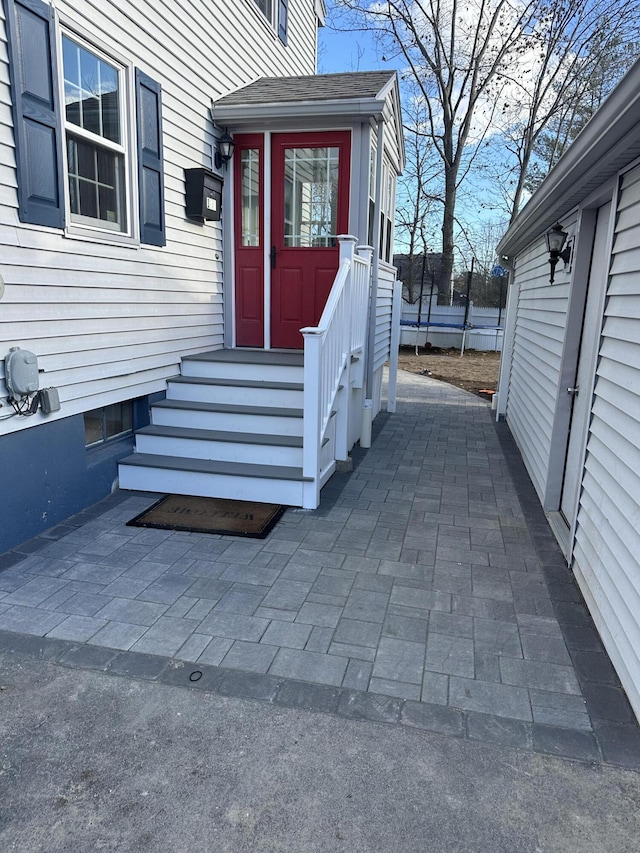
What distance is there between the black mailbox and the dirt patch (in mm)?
6145

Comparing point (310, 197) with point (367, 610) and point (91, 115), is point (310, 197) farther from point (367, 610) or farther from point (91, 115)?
point (367, 610)

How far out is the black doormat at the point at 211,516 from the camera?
12.5 feet

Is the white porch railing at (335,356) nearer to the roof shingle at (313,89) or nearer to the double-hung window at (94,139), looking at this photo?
the roof shingle at (313,89)

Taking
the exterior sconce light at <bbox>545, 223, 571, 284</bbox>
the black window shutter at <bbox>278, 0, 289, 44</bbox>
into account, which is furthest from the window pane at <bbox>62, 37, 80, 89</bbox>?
the black window shutter at <bbox>278, 0, 289, 44</bbox>

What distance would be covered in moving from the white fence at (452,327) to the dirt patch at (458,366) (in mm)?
413

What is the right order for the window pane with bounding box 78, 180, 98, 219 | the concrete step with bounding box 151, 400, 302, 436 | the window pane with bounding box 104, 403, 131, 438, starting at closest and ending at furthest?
the window pane with bounding box 78, 180, 98, 219 → the window pane with bounding box 104, 403, 131, 438 → the concrete step with bounding box 151, 400, 302, 436

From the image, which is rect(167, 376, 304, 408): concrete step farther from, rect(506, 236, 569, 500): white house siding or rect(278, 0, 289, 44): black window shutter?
rect(278, 0, 289, 44): black window shutter

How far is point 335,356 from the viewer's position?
4699 millimetres

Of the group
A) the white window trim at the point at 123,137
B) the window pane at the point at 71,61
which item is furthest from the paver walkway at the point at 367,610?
the window pane at the point at 71,61

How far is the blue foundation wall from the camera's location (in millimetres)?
3387

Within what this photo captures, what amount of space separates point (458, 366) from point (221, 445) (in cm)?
1064

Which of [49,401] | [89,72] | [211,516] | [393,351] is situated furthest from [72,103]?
[393,351]

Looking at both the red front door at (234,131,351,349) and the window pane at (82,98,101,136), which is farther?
the red front door at (234,131,351,349)

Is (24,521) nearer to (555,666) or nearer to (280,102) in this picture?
(555,666)
